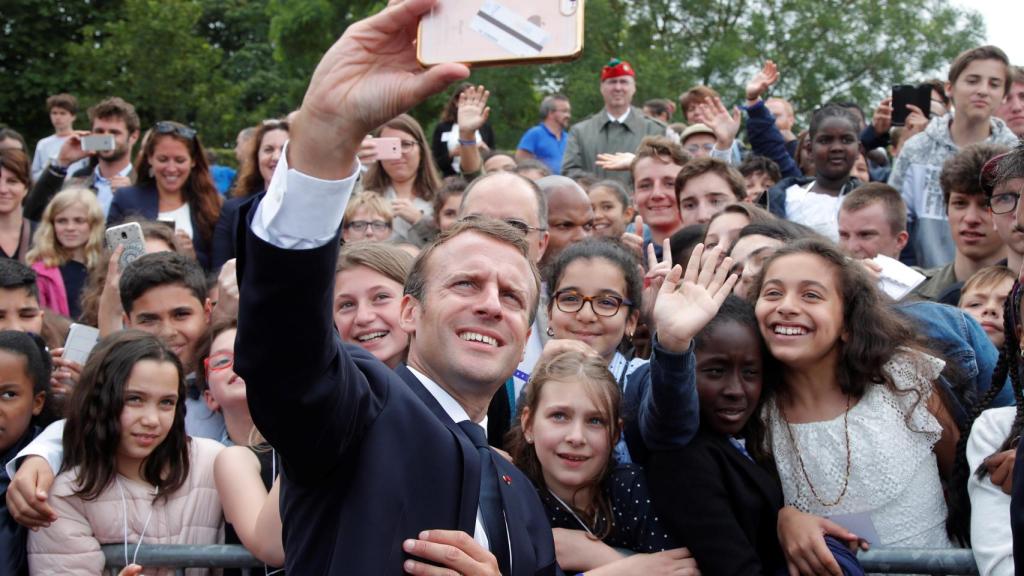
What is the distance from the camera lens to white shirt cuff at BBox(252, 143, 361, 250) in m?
2.04

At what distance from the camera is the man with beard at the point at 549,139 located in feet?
37.3

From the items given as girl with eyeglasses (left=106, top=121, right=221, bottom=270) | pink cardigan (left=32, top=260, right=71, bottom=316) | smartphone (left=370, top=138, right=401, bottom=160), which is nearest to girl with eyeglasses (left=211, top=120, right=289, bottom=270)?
girl with eyeglasses (left=106, top=121, right=221, bottom=270)

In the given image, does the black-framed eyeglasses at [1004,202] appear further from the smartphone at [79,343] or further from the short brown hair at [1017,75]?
the smartphone at [79,343]

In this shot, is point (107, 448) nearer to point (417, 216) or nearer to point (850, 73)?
point (417, 216)

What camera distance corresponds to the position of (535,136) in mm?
11516

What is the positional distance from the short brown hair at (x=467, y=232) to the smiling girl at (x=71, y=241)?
4.67 metres

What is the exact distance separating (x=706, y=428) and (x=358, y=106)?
208cm

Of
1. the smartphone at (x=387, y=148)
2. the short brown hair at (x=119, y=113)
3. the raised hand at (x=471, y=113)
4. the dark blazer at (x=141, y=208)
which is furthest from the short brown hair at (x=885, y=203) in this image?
the short brown hair at (x=119, y=113)

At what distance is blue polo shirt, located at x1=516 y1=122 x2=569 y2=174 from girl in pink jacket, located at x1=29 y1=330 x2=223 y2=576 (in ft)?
24.3

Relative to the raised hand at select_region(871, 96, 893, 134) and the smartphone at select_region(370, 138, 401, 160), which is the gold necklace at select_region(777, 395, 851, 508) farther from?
the raised hand at select_region(871, 96, 893, 134)

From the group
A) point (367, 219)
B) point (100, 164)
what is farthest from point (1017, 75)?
point (100, 164)

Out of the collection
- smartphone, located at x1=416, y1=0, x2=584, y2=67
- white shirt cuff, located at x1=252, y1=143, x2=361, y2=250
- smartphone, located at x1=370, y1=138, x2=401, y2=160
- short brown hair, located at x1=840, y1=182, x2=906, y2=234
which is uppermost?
smartphone, located at x1=416, y1=0, x2=584, y2=67

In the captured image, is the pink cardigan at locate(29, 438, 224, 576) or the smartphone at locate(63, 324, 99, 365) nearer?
the pink cardigan at locate(29, 438, 224, 576)

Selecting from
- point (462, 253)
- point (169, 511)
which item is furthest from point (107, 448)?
point (462, 253)
